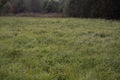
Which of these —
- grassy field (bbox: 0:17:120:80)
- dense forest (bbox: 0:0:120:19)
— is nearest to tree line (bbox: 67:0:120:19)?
dense forest (bbox: 0:0:120:19)

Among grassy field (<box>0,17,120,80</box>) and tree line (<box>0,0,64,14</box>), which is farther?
tree line (<box>0,0,64,14</box>)

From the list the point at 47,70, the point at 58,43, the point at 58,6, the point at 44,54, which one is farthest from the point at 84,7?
the point at 47,70

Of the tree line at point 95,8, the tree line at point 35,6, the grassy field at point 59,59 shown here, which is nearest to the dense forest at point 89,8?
the tree line at point 95,8

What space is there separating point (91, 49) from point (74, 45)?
2.76 feet

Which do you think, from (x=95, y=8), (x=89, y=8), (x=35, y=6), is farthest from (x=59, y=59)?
(x=35, y=6)

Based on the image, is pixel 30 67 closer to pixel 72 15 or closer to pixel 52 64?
pixel 52 64

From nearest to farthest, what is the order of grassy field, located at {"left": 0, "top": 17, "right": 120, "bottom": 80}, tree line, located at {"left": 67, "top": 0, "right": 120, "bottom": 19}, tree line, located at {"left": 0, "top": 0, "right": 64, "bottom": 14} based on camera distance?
1. grassy field, located at {"left": 0, "top": 17, "right": 120, "bottom": 80}
2. tree line, located at {"left": 67, "top": 0, "right": 120, "bottom": 19}
3. tree line, located at {"left": 0, "top": 0, "right": 64, "bottom": 14}

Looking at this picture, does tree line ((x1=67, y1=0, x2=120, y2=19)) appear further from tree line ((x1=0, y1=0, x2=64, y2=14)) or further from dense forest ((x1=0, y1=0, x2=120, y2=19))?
tree line ((x1=0, y1=0, x2=64, y2=14))

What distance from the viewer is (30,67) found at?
229 inches

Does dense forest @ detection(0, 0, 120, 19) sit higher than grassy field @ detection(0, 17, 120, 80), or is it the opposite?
dense forest @ detection(0, 0, 120, 19)

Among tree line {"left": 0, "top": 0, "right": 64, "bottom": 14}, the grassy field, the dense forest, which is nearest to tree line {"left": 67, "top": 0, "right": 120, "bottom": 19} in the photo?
the dense forest

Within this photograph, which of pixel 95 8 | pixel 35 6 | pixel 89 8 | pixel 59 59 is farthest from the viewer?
pixel 35 6

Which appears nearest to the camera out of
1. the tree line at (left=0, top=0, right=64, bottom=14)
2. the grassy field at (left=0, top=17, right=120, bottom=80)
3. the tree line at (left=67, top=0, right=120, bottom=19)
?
the grassy field at (left=0, top=17, right=120, bottom=80)

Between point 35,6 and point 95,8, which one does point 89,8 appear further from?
point 35,6
